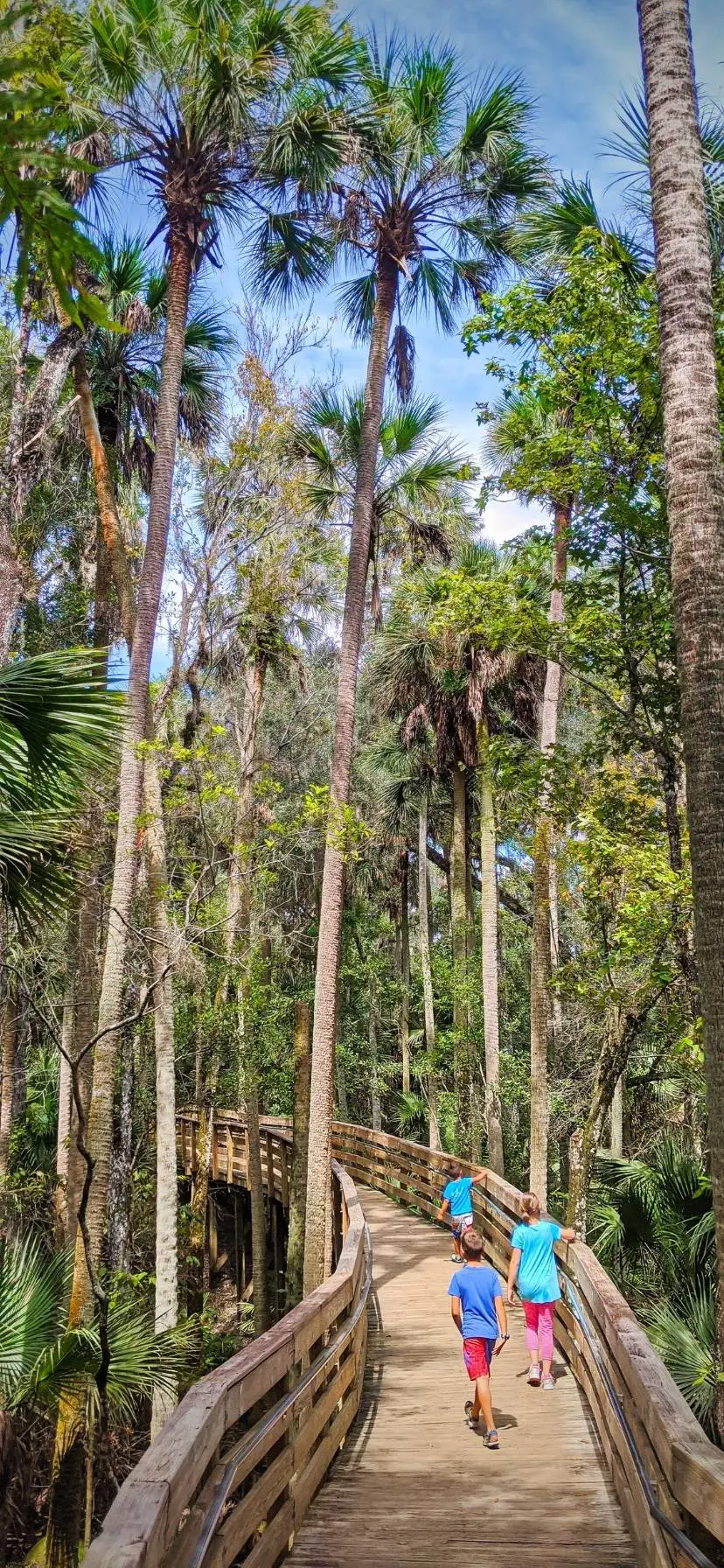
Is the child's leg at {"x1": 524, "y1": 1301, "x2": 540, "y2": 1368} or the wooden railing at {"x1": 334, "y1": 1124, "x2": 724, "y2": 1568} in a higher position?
the wooden railing at {"x1": 334, "y1": 1124, "x2": 724, "y2": 1568}

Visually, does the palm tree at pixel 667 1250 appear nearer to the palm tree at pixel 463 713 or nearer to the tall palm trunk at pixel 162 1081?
the tall palm trunk at pixel 162 1081

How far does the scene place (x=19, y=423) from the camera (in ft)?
40.8

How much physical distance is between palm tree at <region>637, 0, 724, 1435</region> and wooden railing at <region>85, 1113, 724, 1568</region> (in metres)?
0.65

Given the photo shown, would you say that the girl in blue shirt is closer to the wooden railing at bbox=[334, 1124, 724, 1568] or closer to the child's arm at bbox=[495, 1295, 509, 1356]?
the wooden railing at bbox=[334, 1124, 724, 1568]

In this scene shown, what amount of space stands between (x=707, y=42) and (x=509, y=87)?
7.05 m

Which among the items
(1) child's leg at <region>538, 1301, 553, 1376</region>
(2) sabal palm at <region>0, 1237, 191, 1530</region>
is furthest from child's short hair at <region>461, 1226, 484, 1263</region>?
(2) sabal palm at <region>0, 1237, 191, 1530</region>

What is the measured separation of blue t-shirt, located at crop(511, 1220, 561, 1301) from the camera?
7.32 meters

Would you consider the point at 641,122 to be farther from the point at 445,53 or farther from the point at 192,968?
the point at 192,968

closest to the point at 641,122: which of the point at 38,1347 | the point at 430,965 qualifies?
the point at 38,1347

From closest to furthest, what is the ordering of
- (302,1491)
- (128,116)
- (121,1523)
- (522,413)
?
(121,1523) < (302,1491) < (522,413) < (128,116)

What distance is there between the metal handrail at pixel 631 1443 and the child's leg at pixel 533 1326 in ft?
1.06

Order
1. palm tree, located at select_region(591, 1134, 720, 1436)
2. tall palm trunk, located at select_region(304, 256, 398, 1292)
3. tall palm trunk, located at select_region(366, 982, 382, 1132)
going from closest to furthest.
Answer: palm tree, located at select_region(591, 1134, 720, 1436), tall palm trunk, located at select_region(304, 256, 398, 1292), tall palm trunk, located at select_region(366, 982, 382, 1132)

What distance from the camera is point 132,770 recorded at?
492 inches

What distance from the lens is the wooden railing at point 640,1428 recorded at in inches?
128
